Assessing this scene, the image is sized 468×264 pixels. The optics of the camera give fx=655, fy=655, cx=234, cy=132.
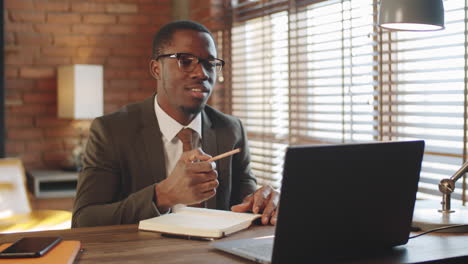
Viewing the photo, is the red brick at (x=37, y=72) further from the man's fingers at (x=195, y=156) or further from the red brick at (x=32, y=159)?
the man's fingers at (x=195, y=156)

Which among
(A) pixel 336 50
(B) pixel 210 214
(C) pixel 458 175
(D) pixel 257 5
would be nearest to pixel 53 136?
(D) pixel 257 5

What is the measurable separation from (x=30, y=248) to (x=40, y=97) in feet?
11.2

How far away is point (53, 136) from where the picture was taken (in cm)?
473

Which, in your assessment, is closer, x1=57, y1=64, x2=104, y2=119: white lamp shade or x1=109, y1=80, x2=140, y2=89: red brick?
x1=57, y1=64, x2=104, y2=119: white lamp shade

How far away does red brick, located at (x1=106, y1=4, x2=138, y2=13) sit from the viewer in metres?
4.86

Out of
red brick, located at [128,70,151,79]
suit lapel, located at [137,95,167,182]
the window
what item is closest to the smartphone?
suit lapel, located at [137,95,167,182]

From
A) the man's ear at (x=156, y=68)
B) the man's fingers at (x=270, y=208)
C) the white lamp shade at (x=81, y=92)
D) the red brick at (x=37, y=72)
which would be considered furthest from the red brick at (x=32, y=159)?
the man's fingers at (x=270, y=208)

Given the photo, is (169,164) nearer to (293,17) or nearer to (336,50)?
(336,50)

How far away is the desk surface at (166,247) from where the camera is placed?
1.46m

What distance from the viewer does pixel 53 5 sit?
4.71 m

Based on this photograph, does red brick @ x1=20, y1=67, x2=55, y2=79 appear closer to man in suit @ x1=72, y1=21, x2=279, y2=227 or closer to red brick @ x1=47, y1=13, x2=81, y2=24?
red brick @ x1=47, y1=13, x2=81, y2=24

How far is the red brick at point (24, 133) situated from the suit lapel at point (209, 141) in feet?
8.42

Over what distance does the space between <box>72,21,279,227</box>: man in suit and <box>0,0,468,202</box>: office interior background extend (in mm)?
756

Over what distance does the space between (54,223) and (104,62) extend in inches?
60.9
